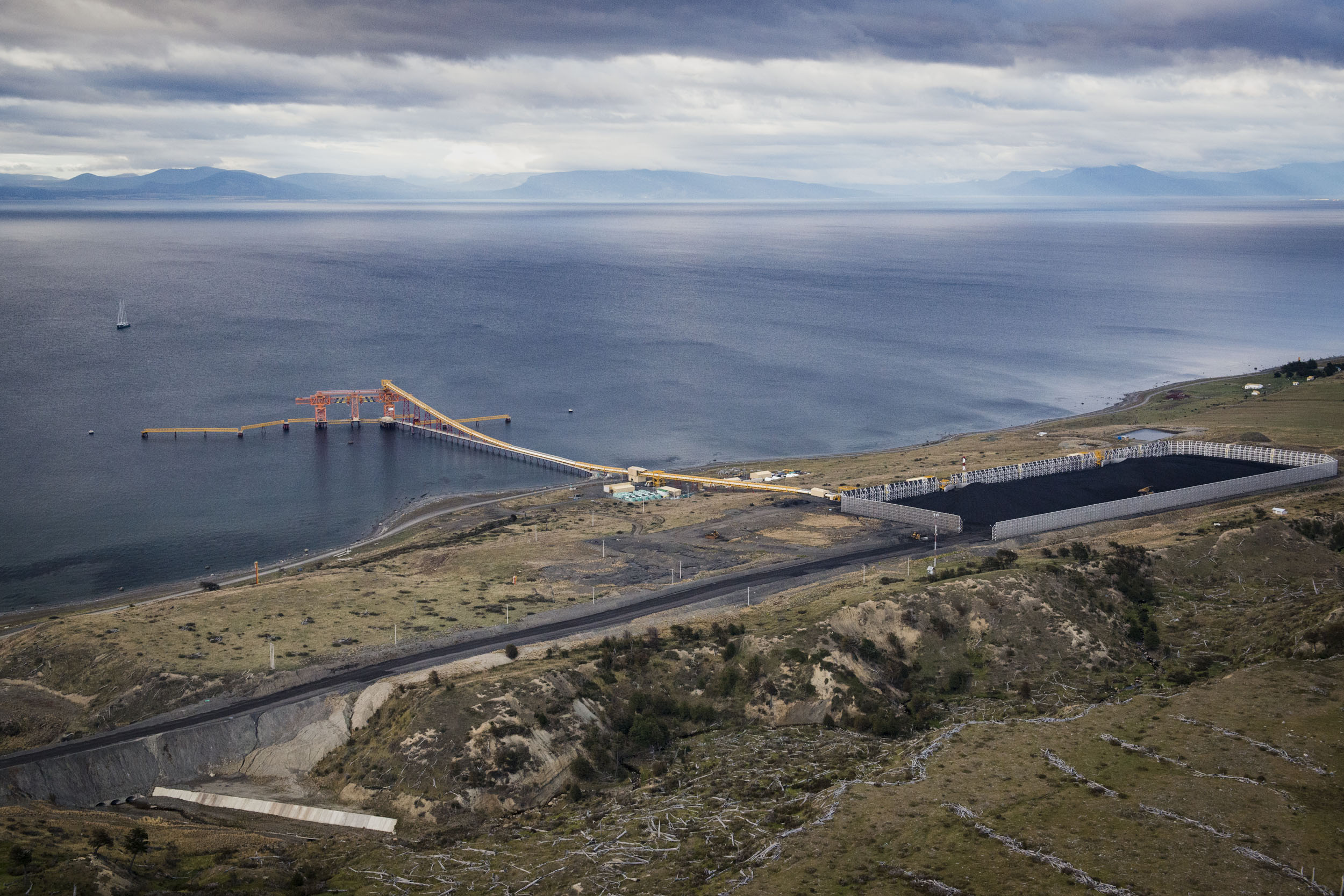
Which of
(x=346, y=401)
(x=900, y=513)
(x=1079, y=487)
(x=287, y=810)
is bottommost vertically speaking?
(x=287, y=810)

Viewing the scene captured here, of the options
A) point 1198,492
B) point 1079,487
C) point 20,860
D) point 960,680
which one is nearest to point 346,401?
point 1079,487

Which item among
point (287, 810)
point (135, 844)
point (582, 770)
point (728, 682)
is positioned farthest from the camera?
point (728, 682)

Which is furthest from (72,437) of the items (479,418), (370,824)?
(370,824)

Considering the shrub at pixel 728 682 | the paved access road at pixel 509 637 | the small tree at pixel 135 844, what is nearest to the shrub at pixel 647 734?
the shrub at pixel 728 682

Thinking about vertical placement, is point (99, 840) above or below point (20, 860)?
below

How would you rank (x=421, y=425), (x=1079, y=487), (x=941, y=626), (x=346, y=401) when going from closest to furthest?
(x=941, y=626) < (x=1079, y=487) < (x=421, y=425) < (x=346, y=401)

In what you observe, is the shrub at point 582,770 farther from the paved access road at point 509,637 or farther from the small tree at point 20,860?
the small tree at point 20,860

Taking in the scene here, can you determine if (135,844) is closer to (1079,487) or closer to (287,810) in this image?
(287,810)
